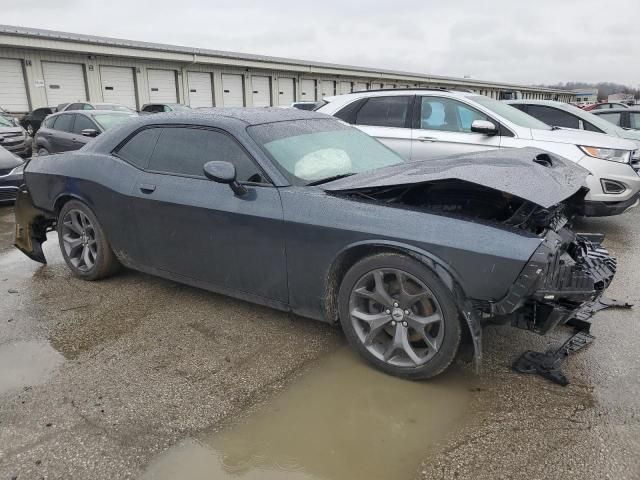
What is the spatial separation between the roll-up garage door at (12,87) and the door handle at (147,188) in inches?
886

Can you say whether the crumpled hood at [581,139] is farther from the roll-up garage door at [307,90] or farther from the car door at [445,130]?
the roll-up garage door at [307,90]

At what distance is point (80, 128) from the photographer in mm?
10562

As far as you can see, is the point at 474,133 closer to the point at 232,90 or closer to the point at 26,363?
the point at 26,363

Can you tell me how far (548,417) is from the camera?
2.52 metres

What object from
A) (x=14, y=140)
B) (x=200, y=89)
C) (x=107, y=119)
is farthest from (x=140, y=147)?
(x=200, y=89)

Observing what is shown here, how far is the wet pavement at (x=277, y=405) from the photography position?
223cm

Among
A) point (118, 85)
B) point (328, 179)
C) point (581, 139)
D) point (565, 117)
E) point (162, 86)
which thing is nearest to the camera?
point (328, 179)

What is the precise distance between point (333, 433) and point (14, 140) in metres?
12.2

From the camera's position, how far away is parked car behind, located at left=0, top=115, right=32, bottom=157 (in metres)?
11.4

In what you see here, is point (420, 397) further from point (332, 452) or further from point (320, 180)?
point (320, 180)

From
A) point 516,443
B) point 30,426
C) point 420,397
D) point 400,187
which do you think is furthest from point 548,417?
point 30,426

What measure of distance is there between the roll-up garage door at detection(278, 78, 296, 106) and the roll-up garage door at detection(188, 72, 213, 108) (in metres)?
6.24

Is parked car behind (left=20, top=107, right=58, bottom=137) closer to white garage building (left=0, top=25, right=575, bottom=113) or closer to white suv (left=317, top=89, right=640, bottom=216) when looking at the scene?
white garage building (left=0, top=25, right=575, bottom=113)

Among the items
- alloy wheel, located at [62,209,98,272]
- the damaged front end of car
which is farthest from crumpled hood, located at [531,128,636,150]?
alloy wheel, located at [62,209,98,272]
